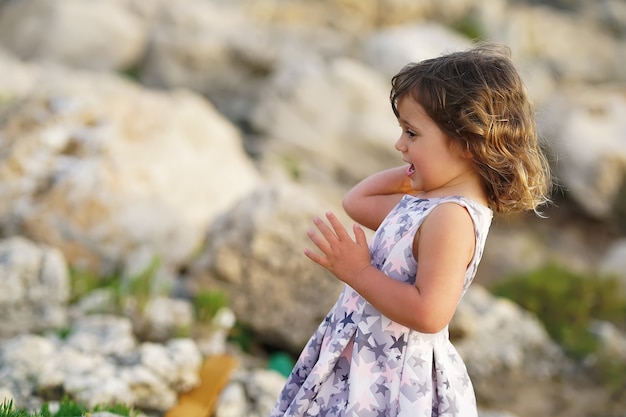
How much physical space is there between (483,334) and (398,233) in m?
4.52

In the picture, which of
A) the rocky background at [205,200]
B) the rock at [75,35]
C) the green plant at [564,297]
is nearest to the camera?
the rocky background at [205,200]

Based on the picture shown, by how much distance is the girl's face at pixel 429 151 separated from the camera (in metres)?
2.20

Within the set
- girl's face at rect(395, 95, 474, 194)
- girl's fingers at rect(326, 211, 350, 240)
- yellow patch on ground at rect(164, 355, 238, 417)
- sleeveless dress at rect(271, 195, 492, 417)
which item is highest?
girl's face at rect(395, 95, 474, 194)

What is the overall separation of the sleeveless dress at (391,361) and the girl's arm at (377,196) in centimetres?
18

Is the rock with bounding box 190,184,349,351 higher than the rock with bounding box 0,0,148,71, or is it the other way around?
the rock with bounding box 190,184,349,351

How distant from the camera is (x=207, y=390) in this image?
13.1 ft

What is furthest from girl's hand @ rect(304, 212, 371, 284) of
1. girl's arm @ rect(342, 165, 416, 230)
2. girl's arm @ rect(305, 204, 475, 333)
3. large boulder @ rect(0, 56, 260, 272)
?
large boulder @ rect(0, 56, 260, 272)

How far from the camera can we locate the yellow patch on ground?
381 cm

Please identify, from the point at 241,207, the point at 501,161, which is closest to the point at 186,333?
the point at 241,207

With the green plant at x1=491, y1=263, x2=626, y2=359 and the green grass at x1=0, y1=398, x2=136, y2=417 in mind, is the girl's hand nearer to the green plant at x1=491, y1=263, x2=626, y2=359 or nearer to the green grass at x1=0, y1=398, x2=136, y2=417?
the green grass at x1=0, y1=398, x2=136, y2=417

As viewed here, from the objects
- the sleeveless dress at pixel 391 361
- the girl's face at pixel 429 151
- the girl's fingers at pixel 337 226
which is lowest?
the sleeveless dress at pixel 391 361

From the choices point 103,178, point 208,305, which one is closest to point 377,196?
point 208,305

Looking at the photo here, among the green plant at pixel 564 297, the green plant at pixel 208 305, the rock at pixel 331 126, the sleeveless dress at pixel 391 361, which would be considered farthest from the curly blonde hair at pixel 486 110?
the rock at pixel 331 126

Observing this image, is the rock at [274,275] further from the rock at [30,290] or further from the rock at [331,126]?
the rock at [331,126]
